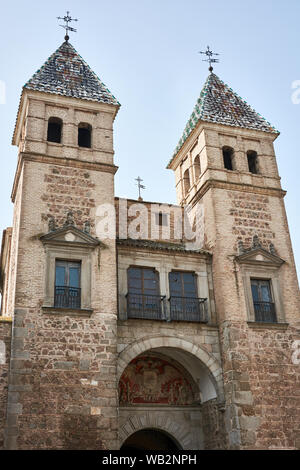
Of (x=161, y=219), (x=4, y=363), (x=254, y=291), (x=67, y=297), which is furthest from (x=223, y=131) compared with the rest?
(x=4, y=363)

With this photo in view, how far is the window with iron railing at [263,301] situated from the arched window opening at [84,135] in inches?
320

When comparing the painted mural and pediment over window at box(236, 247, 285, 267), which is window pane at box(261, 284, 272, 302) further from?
the painted mural

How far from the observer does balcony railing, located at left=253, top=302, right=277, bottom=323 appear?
18688 mm

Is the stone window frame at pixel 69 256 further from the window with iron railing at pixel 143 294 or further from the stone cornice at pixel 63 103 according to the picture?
the stone cornice at pixel 63 103

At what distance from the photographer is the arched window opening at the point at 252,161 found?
22594 millimetres

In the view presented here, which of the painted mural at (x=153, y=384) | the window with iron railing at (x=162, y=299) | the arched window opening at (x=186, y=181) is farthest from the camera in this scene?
the arched window opening at (x=186, y=181)

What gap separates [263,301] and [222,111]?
339 inches

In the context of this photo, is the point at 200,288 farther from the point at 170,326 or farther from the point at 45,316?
the point at 45,316

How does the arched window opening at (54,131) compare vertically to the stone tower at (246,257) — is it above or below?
above

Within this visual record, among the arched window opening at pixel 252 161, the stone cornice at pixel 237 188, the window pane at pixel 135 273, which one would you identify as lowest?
the window pane at pixel 135 273

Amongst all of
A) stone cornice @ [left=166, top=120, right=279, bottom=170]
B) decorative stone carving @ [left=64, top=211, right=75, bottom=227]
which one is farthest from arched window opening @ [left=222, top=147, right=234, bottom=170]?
decorative stone carving @ [left=64, top=211, right=75, bottom=227]

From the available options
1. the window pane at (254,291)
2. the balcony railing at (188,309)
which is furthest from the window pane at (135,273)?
the window pane at (254,291)


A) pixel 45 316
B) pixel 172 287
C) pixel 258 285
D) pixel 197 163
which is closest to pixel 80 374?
pixel 45 316

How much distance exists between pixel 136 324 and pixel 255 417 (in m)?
4.63
